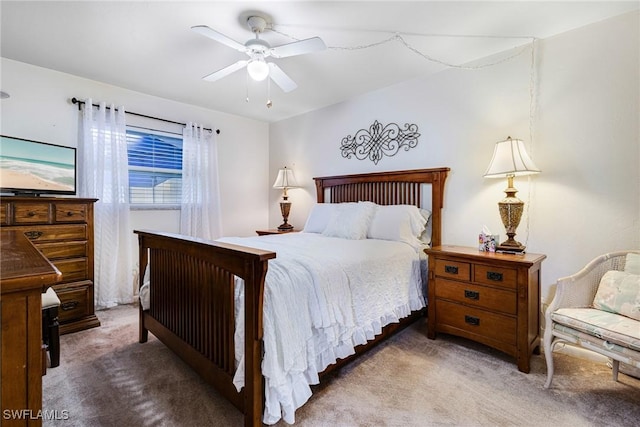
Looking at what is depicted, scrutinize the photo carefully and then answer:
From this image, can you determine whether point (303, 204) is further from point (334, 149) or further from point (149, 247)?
point (149, 247)

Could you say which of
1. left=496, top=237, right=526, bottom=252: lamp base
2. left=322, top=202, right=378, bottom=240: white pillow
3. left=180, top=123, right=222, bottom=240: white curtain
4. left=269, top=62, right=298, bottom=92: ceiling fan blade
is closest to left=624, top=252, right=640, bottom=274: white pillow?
left=496, top=237, right=526, bottom=252: lamp base

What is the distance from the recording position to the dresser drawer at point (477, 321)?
206 centimetres

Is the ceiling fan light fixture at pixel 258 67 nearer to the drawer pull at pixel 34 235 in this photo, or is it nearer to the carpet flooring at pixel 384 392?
the carpet flooring at pixel 384 392

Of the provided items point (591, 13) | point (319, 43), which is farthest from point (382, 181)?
point (591, 13)

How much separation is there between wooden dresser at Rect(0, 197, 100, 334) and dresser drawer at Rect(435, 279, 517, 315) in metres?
2.98

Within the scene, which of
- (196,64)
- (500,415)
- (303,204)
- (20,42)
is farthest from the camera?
(303,204)

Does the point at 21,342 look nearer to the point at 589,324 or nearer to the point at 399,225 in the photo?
the point at 589,324

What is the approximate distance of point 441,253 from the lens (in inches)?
93.3

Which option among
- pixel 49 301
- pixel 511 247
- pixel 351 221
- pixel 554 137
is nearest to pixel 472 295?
pixel 511 247

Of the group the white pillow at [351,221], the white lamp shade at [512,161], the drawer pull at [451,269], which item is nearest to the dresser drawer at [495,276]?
the drawer pull at [451,269]

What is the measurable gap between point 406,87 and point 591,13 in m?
1.46

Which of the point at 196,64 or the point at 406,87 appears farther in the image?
the point at 406,87

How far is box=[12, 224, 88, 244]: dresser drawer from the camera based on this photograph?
7.77 feet

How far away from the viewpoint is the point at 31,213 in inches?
93.9
